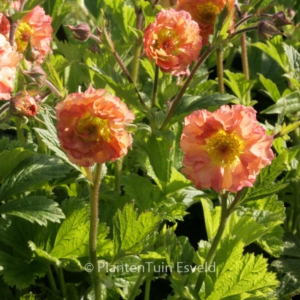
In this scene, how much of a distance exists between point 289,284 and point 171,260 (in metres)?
0.39

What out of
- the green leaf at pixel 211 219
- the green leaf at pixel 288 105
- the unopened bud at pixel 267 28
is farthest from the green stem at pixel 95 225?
the green leaf at pixel 288 105

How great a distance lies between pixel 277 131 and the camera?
3.78 feet

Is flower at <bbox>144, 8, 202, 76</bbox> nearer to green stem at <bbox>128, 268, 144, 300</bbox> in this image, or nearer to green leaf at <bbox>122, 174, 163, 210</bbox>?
green leaf at <bbox>122, 174, 163, 210</bbox>

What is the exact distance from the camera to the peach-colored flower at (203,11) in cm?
142

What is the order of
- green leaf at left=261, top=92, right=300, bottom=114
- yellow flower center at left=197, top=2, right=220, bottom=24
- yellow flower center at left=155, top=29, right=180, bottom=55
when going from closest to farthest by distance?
1. yellow flower center at left=155, top=29, right=180, bottom=55
2. yellow flower center at left=197, top=2, right=220, bottom=24
3. green leaf at left=261, top=92, right=300, bottom=114

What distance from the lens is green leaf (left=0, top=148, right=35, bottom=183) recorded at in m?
1.20

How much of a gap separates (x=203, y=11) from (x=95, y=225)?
0.60m

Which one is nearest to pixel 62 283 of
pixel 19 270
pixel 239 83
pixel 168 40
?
pixel 19 270

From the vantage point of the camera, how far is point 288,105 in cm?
155

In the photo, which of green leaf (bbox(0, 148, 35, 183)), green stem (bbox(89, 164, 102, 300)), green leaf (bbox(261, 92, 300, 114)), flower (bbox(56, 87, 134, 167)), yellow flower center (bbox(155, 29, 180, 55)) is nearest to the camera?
flower (bbox(56, 87, 134, 167))

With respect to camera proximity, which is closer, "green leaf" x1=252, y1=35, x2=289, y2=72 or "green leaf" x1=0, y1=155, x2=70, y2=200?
"green leaf" x1=0, y1=155, x2=70, y2=200

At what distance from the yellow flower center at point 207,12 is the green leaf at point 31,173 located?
49 centimetres

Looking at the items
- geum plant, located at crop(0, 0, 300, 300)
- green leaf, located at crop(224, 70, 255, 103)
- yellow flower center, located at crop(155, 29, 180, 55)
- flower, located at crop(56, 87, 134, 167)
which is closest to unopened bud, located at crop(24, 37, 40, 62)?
geum plant, located at crop(0, 0, 300, 300)

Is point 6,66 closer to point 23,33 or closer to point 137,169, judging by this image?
point 23,33
